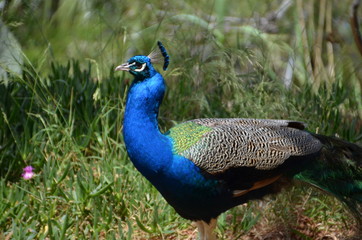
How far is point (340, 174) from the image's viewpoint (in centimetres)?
287

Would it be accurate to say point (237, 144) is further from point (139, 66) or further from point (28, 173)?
point (28, 173)

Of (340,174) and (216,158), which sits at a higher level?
(216,158)

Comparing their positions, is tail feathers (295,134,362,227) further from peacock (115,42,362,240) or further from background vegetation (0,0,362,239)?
background vegetation (0,0,362,239)

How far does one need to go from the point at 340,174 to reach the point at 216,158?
2.07 ft

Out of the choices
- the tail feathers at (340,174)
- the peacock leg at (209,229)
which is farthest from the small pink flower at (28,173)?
the tail feathers at (340,174)

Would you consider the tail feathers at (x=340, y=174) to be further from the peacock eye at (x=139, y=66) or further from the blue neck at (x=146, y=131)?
the peacock eye at (x=139, y=66)

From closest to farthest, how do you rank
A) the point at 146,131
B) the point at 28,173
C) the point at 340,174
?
1. the point at 146,131
2. the point at 340,174
3. the point at 28,173

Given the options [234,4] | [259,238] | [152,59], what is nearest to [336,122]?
[259,238]

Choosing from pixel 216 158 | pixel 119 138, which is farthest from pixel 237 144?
pixel 119 138

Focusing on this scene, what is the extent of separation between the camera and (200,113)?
12.8 feet

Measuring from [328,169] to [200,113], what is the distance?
1206mm

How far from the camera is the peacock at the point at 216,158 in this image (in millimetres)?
2611

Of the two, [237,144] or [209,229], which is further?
[209,229]

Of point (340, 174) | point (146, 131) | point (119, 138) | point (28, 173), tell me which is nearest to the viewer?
point (146, 131)
